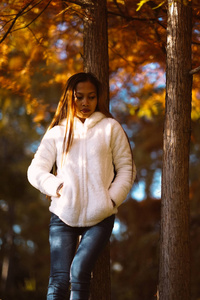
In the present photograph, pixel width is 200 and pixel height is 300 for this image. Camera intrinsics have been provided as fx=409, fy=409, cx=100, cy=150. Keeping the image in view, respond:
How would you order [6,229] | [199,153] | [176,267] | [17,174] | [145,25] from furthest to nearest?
[6,229], [17,174], [199,153], [145,25], [176,267]

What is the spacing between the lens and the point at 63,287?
2.70m

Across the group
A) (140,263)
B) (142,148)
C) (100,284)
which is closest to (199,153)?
(142,148)

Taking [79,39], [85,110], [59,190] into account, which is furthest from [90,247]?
[79,39]

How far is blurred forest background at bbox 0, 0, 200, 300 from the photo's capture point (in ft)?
13.4

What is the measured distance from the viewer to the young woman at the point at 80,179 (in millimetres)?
2729

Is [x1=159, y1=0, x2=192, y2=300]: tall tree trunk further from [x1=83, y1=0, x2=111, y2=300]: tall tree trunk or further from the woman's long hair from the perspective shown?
[x1=83, y1=0, x2=111, y2=300]: tall tree trunk

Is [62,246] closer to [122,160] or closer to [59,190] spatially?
[59,190]

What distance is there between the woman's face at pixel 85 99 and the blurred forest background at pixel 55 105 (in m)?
0.67

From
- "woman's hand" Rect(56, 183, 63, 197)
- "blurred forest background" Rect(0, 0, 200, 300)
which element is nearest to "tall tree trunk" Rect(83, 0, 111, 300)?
"blurred forest background" Rect(0, 0, 200, 300)

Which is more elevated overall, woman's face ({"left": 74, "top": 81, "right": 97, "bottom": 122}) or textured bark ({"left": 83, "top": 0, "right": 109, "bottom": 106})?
textured bark ({"left": 83, "top": 0, "right": 109, "bottom": 106})

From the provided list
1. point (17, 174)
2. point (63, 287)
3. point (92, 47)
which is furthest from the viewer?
point (17, 174)

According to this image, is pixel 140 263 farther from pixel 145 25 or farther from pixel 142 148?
pixel 145 25

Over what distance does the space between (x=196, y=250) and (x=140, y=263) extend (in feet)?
4.21

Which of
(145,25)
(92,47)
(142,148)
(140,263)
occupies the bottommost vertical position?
(140,263)
